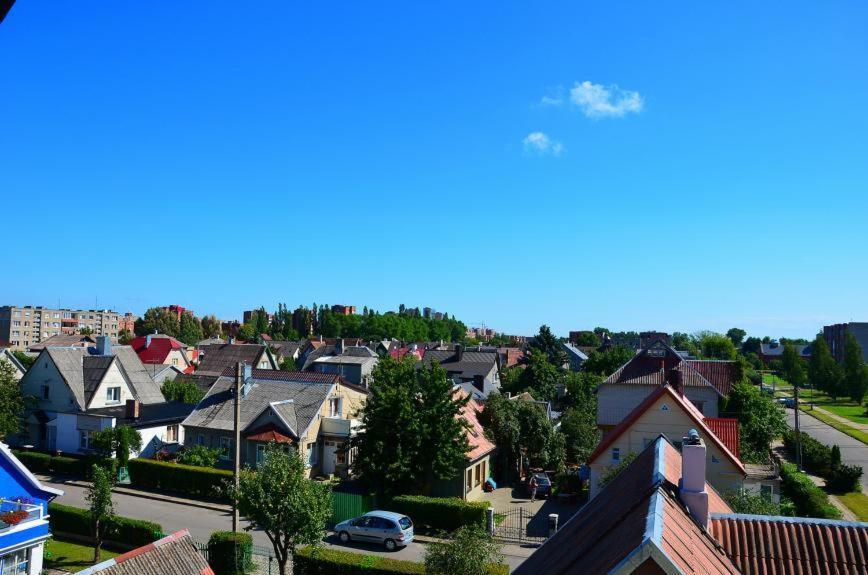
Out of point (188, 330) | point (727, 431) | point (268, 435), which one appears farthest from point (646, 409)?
point (188, 330)

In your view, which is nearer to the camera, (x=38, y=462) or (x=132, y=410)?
(x=38, y=462)

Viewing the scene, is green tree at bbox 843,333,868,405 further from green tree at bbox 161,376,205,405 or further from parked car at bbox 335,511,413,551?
green tree at bbox 161,376,205,405

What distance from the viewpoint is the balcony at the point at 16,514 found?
751 inches

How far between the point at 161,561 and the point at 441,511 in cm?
1562

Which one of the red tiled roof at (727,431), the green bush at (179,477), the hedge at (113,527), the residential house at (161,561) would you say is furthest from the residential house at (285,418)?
the red tiled roof at (727,431)

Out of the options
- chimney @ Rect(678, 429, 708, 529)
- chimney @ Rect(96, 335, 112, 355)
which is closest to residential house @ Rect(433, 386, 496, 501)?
chimney @ Rect(678, 429, 708, 529)

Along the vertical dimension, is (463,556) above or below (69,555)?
above

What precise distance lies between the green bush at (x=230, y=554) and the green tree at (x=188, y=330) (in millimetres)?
125140

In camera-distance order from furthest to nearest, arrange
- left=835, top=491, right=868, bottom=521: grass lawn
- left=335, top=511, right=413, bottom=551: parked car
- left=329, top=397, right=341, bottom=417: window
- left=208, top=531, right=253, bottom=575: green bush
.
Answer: left=329, top=397, right=341, bottom=417: window < left=835, top=491, right=868, bottom=521: grass lawn < left=335, top=511, right=413, bottom=551: parked car < left=208, top=531, right=253, bottom=575: green bush

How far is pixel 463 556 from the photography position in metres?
17.3

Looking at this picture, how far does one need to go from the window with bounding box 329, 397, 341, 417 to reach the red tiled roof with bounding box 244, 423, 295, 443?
13.6 ft

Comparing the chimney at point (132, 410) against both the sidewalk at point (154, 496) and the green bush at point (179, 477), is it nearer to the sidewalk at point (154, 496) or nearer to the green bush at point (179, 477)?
the sidewalk at point (154, 496)

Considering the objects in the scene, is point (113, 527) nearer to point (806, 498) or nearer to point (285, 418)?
point (285, 418)

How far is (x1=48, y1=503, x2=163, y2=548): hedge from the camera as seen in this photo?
26.0 m
